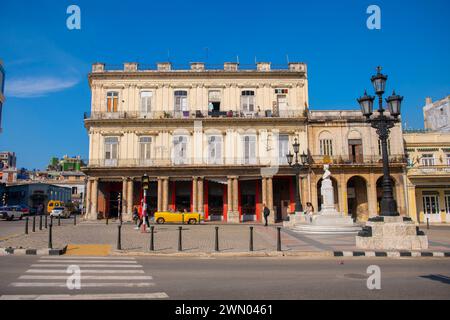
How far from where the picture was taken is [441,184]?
31.9 m

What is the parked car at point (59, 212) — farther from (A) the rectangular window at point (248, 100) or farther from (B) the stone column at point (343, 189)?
(B) the stone column at point (343, 189)

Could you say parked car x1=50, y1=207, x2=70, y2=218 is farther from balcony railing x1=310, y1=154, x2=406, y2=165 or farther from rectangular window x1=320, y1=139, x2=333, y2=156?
rectangular window x1=320, y1=139, x2=333, y2=156

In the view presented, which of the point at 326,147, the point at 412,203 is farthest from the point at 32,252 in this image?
the point at 412,203

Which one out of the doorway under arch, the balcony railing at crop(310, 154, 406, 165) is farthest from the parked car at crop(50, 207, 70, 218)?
the doorway under arch

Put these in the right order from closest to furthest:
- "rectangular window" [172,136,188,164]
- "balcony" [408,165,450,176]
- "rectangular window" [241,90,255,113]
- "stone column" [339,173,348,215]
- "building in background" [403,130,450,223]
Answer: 1. "balcony" [408,165,450,176]
2. "building in background" [403,130,450,223]
3. "stone column" [339,173,348,215]
4. "rectangular window" [172,136,188,164]
5. "rectangular window" [241,90,255,113]

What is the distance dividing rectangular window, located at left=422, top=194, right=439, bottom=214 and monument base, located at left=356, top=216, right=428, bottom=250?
23.3m

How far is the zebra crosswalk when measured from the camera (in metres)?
6.00

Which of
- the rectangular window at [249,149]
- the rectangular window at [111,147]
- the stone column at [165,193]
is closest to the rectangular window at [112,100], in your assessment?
the rectangular window at [111,147]

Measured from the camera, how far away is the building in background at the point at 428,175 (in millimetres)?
31891

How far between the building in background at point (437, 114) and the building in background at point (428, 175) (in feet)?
20.7

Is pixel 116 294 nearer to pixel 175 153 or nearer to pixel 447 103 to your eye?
pixel 175 153

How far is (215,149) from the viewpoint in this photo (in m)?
33.6

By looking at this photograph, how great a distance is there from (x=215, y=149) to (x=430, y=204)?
20.7 m

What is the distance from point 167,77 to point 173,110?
11.1 feet
